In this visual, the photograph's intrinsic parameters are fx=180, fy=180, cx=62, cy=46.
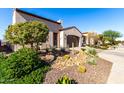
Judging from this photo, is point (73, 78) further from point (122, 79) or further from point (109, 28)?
point (109, 28)

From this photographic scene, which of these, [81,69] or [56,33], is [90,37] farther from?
[81,69]

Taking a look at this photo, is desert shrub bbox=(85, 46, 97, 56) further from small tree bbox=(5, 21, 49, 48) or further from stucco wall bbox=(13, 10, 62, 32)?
small tree bbox=(5, 21, 49, 48)

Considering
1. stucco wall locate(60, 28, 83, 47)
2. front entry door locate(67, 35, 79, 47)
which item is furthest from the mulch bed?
front entry door locate(67, 35, 79, 47)

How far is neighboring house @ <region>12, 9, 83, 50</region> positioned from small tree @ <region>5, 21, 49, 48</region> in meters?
0.49

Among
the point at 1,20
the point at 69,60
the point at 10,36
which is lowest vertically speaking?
the point at 69,60

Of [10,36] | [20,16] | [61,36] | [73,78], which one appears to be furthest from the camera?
[61,36]

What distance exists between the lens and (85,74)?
8.52 metres

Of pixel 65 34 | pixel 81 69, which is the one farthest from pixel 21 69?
pixel 65 34
